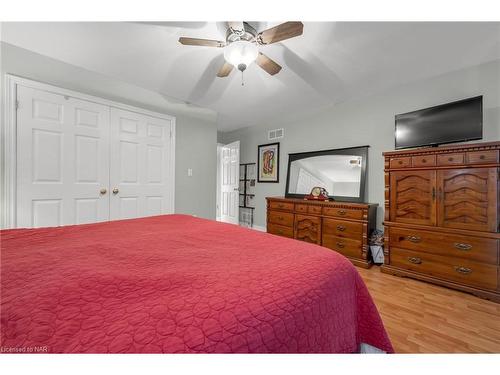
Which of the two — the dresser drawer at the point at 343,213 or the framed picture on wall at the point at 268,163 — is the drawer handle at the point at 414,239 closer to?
the dresser drawer at the point at 343,213

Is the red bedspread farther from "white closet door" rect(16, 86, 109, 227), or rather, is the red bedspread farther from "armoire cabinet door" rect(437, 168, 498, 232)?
"armoire cabinet door" rect(437, 168, 498, 232)

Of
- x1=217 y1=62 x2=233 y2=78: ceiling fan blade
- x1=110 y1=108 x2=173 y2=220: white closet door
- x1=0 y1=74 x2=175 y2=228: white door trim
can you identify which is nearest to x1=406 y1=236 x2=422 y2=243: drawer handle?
x1=217 y1=62 x2=233 y2=78: ceiling fan blade

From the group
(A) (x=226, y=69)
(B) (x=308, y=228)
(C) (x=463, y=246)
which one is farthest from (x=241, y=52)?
(C) (x=463, y=246)

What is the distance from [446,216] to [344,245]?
110cm

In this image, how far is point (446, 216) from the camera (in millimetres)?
2131

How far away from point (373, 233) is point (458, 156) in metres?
1.27

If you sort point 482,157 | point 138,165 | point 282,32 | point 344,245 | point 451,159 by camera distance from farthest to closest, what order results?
point 138,165
point 344,245
point 451,159
point 482,157
point 282,32

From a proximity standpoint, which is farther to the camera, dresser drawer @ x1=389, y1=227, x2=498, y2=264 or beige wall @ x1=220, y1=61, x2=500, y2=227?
beige wall @ x1=220, y1=61, x2=500, y2=227

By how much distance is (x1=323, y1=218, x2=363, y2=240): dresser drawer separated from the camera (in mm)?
2729

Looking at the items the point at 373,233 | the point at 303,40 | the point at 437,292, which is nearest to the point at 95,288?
the point at 303,40

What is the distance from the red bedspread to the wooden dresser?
193 cm

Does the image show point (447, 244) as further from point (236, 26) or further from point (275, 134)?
point (275, 134)

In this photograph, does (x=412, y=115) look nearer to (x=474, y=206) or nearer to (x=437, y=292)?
(x=474, y=206)

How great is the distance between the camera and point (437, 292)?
6.73ft
